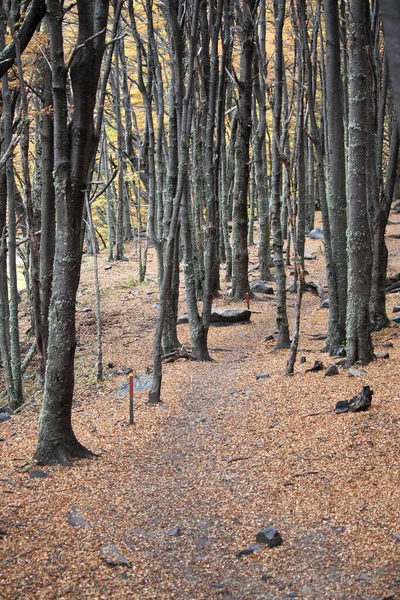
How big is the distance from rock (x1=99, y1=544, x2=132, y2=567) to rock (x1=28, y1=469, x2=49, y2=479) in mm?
1779

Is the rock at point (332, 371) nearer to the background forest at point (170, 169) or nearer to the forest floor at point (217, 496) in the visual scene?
the forest floor at point (217, 496)

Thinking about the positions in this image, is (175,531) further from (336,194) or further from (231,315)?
(231,315)

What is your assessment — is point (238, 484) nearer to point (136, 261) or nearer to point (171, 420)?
point (171, 420)

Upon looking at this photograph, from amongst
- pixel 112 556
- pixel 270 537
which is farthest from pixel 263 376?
pixel 112 556

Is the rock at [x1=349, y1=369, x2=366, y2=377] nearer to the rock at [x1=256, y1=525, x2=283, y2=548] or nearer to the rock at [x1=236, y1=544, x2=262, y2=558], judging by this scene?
the rock at [x1=256, y1=525, x2=283, y2=548]

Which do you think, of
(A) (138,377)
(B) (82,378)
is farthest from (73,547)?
(B) (82,378)

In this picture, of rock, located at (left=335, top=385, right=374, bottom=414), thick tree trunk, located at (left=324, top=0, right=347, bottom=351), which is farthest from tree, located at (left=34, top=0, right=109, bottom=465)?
thick tree trunk, located at (left=324, top=0, right=347, bottom=351)

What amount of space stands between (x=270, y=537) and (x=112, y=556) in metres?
1.17

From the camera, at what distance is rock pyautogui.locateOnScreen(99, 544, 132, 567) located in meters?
4.41

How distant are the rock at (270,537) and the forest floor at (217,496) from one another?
7cm

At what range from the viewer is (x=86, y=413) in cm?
934

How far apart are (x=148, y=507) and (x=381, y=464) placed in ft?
7.08

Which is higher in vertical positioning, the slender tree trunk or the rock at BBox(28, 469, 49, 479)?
the slender tree trunk

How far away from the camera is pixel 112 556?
4.51 metres
